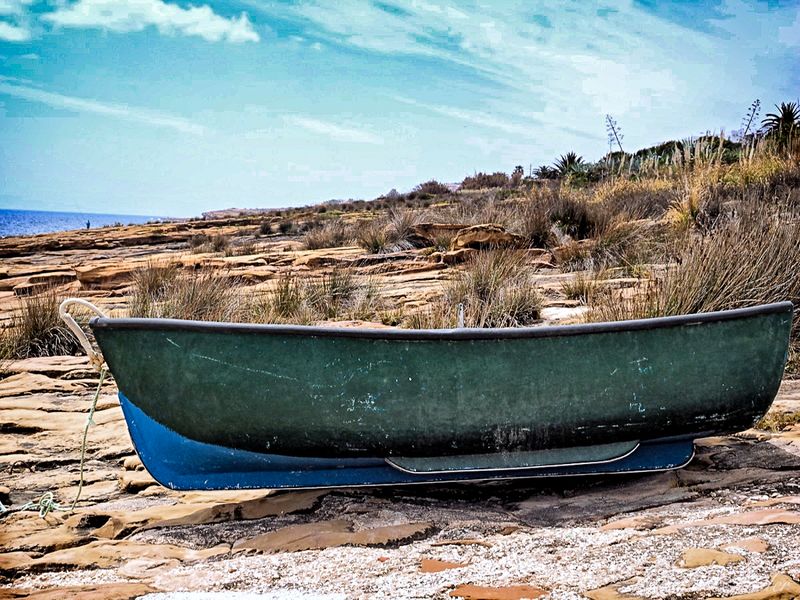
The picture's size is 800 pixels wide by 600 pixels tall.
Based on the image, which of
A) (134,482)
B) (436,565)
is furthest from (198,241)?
(436,565)

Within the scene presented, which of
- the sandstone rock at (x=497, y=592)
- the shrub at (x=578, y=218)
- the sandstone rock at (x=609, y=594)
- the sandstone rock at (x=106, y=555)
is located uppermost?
the shrub at (x=578, y=218)

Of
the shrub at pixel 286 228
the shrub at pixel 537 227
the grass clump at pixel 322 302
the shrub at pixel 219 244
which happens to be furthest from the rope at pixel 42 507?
the shrub at pixel 286 228

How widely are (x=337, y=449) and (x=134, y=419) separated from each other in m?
0.83

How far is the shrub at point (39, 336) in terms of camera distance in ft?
18.6

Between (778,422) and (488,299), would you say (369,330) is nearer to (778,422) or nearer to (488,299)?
(778,422)

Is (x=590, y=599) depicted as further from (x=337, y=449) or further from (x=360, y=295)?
(x=360, y=295)

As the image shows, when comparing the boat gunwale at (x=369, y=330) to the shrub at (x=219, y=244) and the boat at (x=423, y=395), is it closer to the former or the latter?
the boat at (x=423, y=395)

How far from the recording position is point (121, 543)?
8.07 ft

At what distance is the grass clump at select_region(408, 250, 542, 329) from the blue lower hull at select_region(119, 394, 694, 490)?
2433mm

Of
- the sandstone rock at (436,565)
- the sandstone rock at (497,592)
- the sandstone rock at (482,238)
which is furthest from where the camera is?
the sandstone rock at (482,238)

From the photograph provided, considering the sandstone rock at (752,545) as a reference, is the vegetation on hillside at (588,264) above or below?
above

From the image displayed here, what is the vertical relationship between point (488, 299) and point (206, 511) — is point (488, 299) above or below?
above

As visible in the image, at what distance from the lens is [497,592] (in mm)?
1834

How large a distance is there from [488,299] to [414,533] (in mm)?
3571
